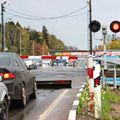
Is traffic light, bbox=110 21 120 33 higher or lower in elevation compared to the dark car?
higher

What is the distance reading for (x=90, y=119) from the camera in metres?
6.41

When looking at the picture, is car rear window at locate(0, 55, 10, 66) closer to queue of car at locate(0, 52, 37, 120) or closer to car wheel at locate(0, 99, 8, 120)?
queue of car at locate(0, 52, 37, 120)

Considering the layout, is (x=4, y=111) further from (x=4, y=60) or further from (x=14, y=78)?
(x=4, y=60)

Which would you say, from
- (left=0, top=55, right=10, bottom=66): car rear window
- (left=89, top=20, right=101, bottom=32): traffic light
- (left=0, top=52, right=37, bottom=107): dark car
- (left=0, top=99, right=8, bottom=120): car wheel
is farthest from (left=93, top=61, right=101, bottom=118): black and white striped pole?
(left=89, top=20, right=101, bottom=32): traffic light

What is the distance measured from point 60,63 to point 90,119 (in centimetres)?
8153

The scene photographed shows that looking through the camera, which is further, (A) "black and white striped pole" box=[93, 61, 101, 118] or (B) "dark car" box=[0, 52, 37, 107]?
(B) "dark car" box=[0, 52, 37, 107]

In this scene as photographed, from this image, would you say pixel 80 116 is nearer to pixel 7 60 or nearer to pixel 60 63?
pixel 7 60

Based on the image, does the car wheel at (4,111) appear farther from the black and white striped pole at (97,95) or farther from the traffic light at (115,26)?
the traffic light at (115,26)

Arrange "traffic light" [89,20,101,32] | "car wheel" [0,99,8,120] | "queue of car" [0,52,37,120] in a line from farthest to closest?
"traffic light" [89,20,101,32] → "queue of car" [0,52,37,120] → "car wheel" [0,99,8,120]

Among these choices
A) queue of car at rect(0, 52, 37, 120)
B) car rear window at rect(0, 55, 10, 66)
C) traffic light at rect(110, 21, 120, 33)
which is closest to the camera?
queue of car at rect(0, 52, 37, 120)

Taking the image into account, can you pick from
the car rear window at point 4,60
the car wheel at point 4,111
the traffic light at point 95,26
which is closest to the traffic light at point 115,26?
the traffic light at point 95,26

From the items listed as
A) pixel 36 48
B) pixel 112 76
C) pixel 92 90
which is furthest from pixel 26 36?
pixel 92 90

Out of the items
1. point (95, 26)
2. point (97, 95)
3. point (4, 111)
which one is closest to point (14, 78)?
point (4, 111)

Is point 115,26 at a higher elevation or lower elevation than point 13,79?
higher
